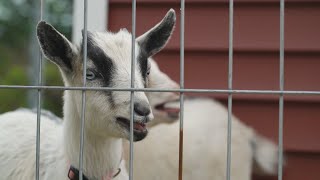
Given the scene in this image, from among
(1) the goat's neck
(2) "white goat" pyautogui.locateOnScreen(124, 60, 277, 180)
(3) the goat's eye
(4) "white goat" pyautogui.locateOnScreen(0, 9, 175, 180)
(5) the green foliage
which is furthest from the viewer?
(5) the green foliage

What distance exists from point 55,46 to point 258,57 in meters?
2.29

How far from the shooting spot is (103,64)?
3174mm

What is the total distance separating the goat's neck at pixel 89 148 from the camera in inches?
134

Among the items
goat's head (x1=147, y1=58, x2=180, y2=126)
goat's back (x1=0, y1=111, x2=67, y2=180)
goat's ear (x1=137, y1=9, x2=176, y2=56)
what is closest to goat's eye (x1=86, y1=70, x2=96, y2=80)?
goat's ear (x1=137, y1=9, x2=176, y2=56)

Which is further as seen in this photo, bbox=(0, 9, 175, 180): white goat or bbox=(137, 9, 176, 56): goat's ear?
bbox=(137, 9, 176, 56): goat's ear

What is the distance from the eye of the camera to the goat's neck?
3414mm

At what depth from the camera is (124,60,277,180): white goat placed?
15.6 feet

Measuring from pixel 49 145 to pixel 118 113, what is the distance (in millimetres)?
726

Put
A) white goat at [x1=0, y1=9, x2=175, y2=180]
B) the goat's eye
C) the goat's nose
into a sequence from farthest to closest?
the goat's eye
white goat at [x1=0, y1=9, x2=175, y2=180]
the goat's nose

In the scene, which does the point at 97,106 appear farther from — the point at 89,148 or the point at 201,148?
the point at 201,148

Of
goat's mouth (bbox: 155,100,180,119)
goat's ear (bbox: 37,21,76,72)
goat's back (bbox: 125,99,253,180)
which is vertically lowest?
goat's back (bbox: 125,99,253,180)

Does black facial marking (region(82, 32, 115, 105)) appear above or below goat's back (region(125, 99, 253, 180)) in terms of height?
above

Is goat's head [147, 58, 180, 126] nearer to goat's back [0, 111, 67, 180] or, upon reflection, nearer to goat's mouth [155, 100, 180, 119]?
goat's mouth [155, 100, 180, 119]

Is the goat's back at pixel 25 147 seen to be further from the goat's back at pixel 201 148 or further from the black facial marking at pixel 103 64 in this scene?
the goat's back at pixel 201 148
